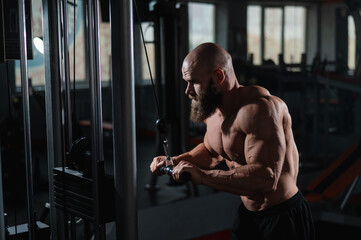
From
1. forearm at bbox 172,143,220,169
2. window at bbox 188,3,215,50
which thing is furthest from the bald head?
window at bbox 188,3,215,50

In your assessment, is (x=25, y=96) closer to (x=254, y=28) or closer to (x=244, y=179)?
(x=244, y=179)

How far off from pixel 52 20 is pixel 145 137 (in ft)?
14.9

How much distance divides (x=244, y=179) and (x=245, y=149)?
0.12 metres

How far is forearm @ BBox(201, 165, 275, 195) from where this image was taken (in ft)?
4.69

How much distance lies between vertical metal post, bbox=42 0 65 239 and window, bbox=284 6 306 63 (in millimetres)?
5320

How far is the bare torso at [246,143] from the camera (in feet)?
5.10

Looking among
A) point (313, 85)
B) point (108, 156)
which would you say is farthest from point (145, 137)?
point (313, 85)

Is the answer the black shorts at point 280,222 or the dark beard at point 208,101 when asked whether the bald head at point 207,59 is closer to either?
the dark beard at point 208,101

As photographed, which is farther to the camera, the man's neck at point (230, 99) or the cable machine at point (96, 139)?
the man's neck at point (230, 99)

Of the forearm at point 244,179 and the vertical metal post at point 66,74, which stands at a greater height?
the vertical metal post at point 66,74

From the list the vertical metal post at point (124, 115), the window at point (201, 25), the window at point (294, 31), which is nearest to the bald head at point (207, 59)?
the vertical metal post at point (124, 115)

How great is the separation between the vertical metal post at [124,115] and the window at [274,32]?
17.6 ft

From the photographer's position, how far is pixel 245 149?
4.96 ft

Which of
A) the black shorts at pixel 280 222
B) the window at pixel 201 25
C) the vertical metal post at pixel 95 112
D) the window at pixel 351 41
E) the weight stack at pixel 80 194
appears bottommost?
the black shorts at pixel 280 222
